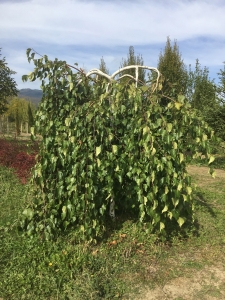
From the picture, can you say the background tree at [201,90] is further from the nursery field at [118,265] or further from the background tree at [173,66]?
the nursery field at [118,265]

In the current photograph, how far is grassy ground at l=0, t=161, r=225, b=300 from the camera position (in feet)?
8.49

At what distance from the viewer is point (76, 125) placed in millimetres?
→ 2926

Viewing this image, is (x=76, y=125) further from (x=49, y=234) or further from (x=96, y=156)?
(x=49, y=234)

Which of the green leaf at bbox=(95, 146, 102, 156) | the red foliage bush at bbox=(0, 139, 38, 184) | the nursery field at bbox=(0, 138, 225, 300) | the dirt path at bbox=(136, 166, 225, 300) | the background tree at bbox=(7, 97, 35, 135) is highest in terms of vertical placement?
the background tree at bbox=(7, 97, 35, 135)

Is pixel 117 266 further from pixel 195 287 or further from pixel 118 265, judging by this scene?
pixel 195 287

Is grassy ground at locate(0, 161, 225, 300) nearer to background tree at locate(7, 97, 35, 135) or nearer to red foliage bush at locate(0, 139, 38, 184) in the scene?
red foliage bush at locate(0, 139, 38, 184)

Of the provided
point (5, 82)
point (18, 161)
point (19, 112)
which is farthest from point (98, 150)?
point (19, 112)

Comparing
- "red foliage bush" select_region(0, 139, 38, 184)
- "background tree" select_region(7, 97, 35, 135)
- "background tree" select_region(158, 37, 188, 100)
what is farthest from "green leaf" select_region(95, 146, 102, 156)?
"background tree" select_region(7, 97, 35, 135)

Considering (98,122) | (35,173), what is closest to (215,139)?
(98,122)

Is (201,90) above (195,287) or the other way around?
above

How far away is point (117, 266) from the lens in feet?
9.68

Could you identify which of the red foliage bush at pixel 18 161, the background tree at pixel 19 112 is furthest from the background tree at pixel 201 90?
the background tree at pixel 19 112

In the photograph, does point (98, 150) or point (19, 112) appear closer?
point (98, 150)

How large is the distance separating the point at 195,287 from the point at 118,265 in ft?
2.47
